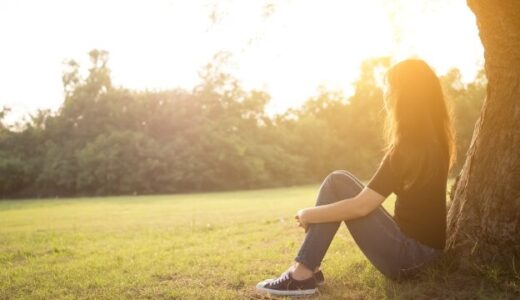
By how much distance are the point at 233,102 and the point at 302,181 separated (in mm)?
12376

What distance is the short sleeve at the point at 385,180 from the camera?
4328 millimetres

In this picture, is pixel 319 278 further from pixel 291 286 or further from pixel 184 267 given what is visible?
pixel 184 267

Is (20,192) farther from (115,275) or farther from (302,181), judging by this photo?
(115,275)

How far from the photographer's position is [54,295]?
5727 millimetres

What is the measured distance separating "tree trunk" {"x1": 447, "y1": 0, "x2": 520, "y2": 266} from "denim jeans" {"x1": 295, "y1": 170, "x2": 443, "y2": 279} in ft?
1.65

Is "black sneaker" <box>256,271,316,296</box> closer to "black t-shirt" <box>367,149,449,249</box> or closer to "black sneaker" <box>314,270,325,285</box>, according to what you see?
"black sneaker" <box>314,270,325,285</box>

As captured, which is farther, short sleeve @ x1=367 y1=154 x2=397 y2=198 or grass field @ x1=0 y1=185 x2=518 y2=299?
grass field @ x1=0 y1=185 x2=518 y2=299

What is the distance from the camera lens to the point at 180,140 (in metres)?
50.6

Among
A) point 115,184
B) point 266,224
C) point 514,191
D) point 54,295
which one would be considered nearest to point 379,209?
point 514,191

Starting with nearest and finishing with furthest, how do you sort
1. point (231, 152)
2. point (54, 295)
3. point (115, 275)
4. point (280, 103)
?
point (54, 295) < point (115, 275) < point (231, 152) < point (280, 103)

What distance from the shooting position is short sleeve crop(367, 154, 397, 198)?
4328 millimetres

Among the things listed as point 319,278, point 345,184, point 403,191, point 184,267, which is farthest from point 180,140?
point 403,191

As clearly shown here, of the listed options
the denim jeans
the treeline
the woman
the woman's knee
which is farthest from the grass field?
the treeline

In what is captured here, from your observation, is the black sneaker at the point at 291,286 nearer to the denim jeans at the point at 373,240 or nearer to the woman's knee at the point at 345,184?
the denim jeans at the point at 373,240
